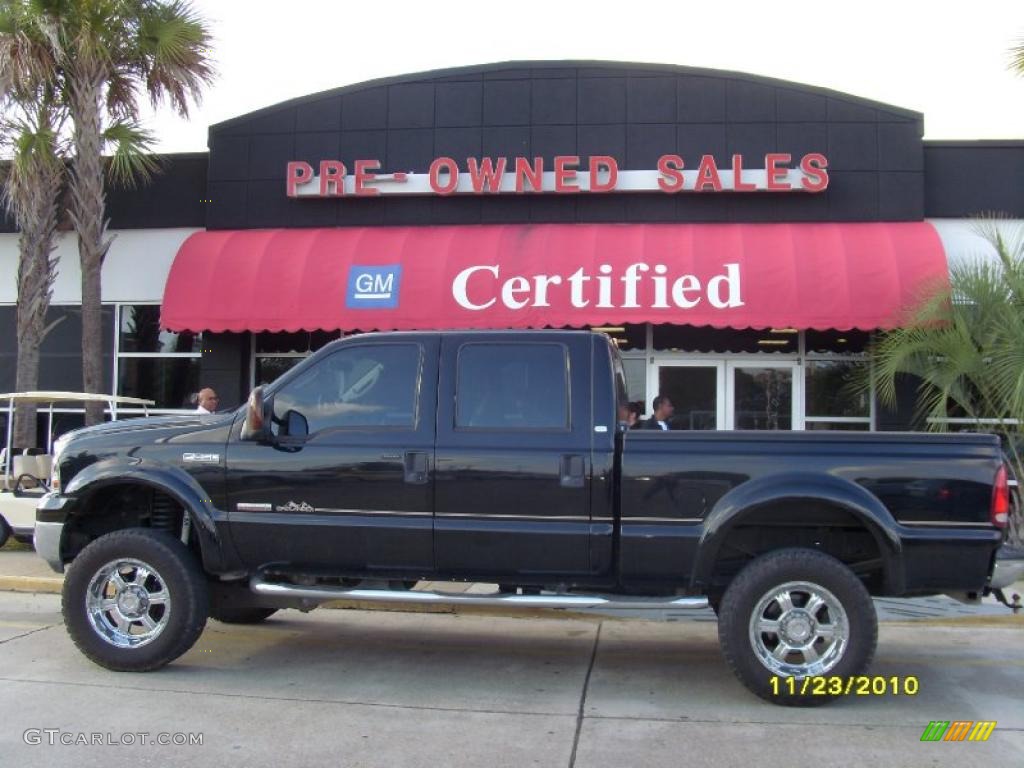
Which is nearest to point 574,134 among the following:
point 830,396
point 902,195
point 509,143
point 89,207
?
point 509,143

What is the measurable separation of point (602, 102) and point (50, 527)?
948 centimetres

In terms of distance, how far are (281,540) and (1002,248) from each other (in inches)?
331

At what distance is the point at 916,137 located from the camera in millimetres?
12656

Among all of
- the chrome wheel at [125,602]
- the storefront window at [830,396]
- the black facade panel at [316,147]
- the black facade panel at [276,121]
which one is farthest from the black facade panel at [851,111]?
the chrome wheel at [125,602]

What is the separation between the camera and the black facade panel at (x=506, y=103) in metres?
13.2

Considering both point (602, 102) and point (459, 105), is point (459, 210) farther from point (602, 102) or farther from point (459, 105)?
point (602, 102)

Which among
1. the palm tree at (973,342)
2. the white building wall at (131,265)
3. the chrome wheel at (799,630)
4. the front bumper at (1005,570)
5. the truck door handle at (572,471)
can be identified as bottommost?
the chrome wheel at (799,630)

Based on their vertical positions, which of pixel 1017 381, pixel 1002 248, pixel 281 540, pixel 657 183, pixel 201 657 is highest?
pixel 657 183

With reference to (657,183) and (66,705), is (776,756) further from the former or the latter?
(657,183)

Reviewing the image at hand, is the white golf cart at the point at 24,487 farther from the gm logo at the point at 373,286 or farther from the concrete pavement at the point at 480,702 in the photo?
the gm logo at the point at 373,286

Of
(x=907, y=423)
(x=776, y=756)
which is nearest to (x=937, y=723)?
(x=776, y=756)

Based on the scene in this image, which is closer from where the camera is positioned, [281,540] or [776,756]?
[776,756]

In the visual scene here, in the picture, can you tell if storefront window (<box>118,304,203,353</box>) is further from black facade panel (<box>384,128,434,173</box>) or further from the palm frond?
black facade panel (<box>384,128,434,173</box>)

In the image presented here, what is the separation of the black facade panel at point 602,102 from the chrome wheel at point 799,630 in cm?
903
